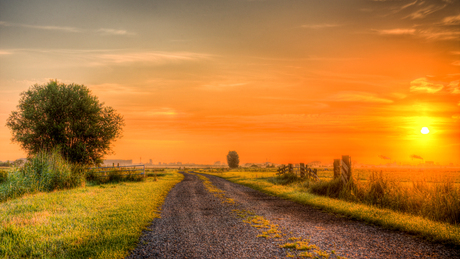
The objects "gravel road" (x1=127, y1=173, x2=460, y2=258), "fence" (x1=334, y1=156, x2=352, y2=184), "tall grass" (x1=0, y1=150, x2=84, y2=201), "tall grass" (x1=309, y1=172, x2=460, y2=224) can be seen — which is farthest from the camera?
"tall grass" (x1=0, y1=150, x2=84, y2=201)

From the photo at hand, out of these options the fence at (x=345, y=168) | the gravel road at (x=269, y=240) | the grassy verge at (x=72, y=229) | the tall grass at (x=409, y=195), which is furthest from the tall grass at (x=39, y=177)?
the fence at (x=345, y=168)

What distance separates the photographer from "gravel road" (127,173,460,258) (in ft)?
19.4

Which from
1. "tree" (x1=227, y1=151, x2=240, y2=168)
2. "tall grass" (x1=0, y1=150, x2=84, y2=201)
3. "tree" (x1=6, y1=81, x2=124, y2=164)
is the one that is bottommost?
"tree" (x1=227, y1=151, x2=240, y2=168)

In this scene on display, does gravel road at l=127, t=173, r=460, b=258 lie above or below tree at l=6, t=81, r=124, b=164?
below

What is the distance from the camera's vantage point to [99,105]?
31953mm

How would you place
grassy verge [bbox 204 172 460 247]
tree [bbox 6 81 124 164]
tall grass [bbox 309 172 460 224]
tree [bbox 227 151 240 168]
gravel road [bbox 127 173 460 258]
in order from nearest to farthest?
gravel road [bbox 127 173 460 258], grassy verge [bbox 204 172 460 247], tall grass [bbox 309 172 460 224], tree [bbox 6 81 124 164], tree [bbox 227 151 240 168]

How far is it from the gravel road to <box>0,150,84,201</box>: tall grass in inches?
502

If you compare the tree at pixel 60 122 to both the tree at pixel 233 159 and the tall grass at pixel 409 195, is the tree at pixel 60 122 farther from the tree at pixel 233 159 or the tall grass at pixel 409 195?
the tree at pixel 233 159

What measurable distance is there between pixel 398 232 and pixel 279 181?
18.5 m

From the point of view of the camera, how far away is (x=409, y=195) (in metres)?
11.0

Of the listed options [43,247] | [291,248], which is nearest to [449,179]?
[291,248]

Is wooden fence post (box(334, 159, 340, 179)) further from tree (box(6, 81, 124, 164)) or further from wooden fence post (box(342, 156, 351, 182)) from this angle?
tree (box(6, 81, 124, 164))

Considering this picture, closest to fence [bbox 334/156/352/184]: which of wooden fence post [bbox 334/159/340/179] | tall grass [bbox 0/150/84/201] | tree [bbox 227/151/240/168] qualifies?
wooden fence post [bbox 334/159/340/179]

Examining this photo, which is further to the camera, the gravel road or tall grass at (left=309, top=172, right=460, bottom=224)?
tall grass at (left=309, top=172, right=460, bottom=224)
